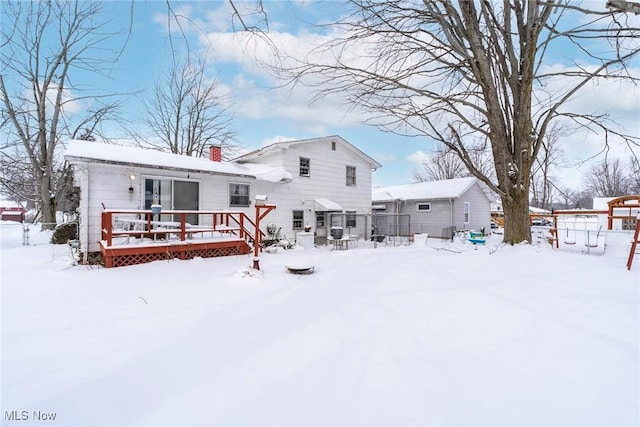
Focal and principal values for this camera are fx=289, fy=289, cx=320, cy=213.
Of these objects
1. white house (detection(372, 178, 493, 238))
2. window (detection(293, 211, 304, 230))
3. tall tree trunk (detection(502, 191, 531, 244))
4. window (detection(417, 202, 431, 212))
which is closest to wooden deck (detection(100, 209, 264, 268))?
window (detection(293, 211, 304, 230))

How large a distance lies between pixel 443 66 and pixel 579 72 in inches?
151

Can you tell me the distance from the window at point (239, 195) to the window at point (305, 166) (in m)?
3.25

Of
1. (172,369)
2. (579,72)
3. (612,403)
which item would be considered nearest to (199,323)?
(172,369)

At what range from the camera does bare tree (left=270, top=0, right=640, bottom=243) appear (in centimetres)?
833

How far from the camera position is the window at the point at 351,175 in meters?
16.6

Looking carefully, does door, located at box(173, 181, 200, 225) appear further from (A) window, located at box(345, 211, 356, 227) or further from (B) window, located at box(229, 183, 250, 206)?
(A) window, located at box(345, 211, 356, 227)

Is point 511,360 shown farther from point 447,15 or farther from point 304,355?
point 447,15

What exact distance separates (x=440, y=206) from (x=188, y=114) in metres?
21.1

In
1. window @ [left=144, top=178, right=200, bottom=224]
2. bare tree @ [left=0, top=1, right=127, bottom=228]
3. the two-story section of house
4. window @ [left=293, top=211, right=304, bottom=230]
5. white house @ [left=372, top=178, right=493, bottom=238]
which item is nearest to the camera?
window @ [left=144, top=178, right=200, bottom=224]

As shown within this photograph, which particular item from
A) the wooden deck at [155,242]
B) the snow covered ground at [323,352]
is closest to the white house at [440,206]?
the wooden deck at [155,242]

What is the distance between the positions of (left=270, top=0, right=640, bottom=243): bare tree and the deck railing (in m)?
4.90

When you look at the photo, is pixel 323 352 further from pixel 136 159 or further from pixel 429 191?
pixel 429 191

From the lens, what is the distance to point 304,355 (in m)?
2.90

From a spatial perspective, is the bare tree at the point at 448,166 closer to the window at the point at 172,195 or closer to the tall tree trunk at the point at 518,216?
the tall tree trunk at the point at 518,216
